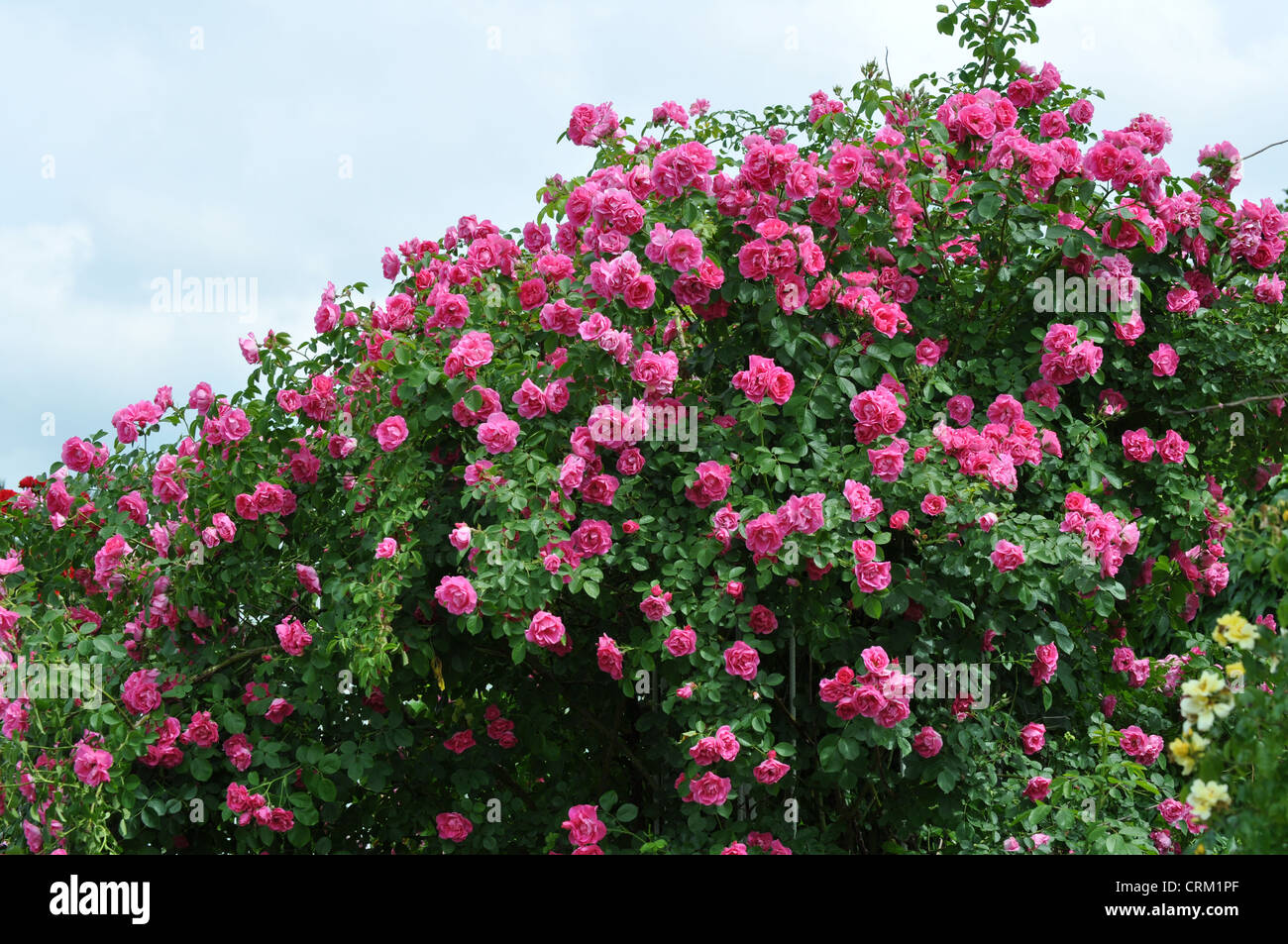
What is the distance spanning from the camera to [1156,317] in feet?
14.6

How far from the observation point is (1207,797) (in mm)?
2547

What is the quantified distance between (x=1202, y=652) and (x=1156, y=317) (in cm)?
128

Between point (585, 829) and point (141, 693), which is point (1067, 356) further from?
point (141, 693)

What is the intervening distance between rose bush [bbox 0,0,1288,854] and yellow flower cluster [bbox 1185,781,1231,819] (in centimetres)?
105

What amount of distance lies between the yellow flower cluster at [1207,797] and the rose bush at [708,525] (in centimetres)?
105

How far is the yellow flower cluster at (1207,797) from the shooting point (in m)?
2.55

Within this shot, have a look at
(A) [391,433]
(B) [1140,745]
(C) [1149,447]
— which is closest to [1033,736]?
(B) [1140,745]

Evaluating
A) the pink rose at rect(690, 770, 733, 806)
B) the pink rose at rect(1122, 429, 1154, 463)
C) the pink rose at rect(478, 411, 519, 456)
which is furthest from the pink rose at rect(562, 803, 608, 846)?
the pink rose at rect(1122, 429, 1154, 463)

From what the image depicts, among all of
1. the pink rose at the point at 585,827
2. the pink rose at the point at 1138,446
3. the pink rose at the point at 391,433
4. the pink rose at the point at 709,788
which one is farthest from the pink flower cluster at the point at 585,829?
the pink rose at the point at 1138,446

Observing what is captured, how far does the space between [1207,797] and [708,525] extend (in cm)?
166

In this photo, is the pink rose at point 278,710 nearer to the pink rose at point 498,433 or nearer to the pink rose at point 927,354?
the pink rose at point 498,433

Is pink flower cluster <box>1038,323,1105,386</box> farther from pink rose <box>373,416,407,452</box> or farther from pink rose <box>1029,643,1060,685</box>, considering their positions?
pink rose <box>373,416,407,452</box>

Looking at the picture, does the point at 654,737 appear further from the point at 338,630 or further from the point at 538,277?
the point at 538,277
